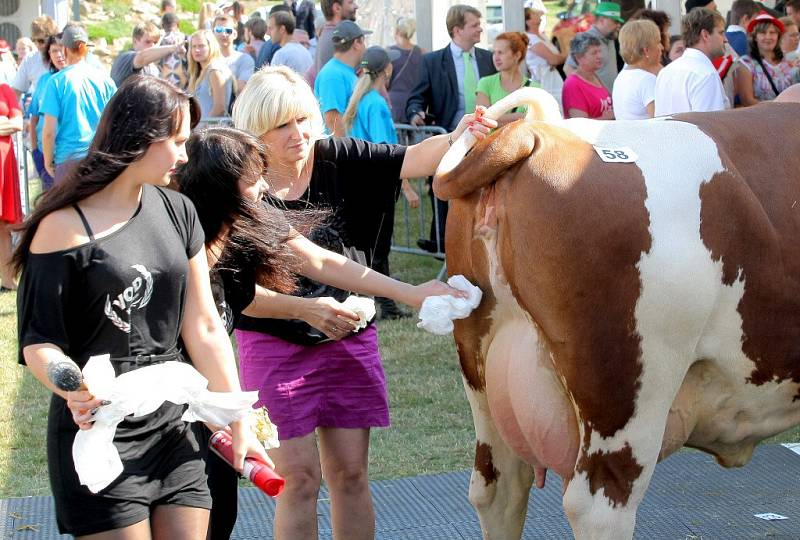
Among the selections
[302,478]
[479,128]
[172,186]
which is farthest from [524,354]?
[172,186]

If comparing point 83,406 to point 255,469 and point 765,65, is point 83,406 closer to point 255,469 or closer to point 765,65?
point 255,469

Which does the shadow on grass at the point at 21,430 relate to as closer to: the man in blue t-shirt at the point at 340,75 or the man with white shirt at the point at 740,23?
the man in blue t-shirt at the point at 340,75

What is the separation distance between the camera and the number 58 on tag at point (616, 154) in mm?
2879

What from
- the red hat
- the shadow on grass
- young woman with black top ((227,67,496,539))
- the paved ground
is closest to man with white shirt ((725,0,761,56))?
the red hat

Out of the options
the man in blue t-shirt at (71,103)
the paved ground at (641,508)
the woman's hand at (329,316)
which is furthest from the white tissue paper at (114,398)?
the man in blue t-shirt at (71,103)

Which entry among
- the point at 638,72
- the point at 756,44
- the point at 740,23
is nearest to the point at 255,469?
the point at 638,72

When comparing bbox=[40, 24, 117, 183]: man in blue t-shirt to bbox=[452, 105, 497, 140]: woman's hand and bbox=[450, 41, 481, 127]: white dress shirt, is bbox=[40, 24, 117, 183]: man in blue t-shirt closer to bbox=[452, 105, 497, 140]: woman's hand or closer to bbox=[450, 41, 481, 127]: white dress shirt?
bbox=[450, 41, 481, 127]: white dress shirt

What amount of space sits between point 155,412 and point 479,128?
46.6 inches

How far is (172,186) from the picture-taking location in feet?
10.3

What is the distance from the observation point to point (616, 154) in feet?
9.50

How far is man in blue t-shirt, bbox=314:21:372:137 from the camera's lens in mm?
8180

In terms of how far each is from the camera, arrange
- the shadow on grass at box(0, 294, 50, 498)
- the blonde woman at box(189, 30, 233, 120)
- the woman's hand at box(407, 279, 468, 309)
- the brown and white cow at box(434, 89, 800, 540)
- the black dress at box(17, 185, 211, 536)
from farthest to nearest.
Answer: the blonde woman at box(189, 30, 233, 120) < the shadow on grass at box(0, 294, 50, 498) < the woman's hand at box(407, 279, 468, 309) < the brown and white cow at box(434, 89, 800, 540) < the black dress at box(17, 185, 211, 536)

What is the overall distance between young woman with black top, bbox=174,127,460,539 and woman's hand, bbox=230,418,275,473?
0.68ft

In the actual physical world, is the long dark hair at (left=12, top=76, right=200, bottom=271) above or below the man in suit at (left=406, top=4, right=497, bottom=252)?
above
